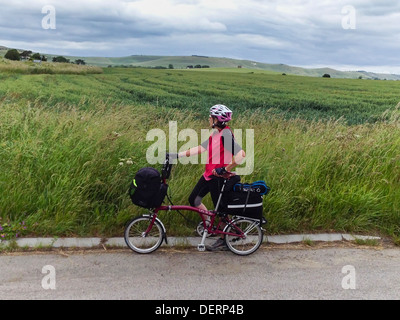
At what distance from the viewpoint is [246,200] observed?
4.14 m

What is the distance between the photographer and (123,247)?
169 inches

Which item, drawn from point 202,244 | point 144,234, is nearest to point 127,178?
point 144,234

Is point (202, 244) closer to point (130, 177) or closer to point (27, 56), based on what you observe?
point (130, 177)

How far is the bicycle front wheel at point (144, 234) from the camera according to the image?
4184 millimetres

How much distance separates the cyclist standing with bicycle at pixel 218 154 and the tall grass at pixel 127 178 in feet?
2.15

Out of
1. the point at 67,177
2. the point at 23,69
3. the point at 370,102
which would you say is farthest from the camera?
the point at 23,69

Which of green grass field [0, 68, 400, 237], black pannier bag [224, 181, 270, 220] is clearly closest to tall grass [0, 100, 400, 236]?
green grass field [0, 68, 400, 237]

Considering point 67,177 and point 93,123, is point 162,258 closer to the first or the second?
point 67,177

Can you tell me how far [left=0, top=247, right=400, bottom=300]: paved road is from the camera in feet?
10.9

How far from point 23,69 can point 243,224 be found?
108 feet

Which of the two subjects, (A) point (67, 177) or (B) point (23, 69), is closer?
(A) point (67, 177)

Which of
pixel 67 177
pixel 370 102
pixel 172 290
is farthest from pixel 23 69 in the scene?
pixel 172 290

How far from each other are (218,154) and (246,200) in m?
0.62

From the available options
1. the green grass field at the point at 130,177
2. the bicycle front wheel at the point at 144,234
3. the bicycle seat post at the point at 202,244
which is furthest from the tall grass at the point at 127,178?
the bicycle seat post at the point at 202,244
